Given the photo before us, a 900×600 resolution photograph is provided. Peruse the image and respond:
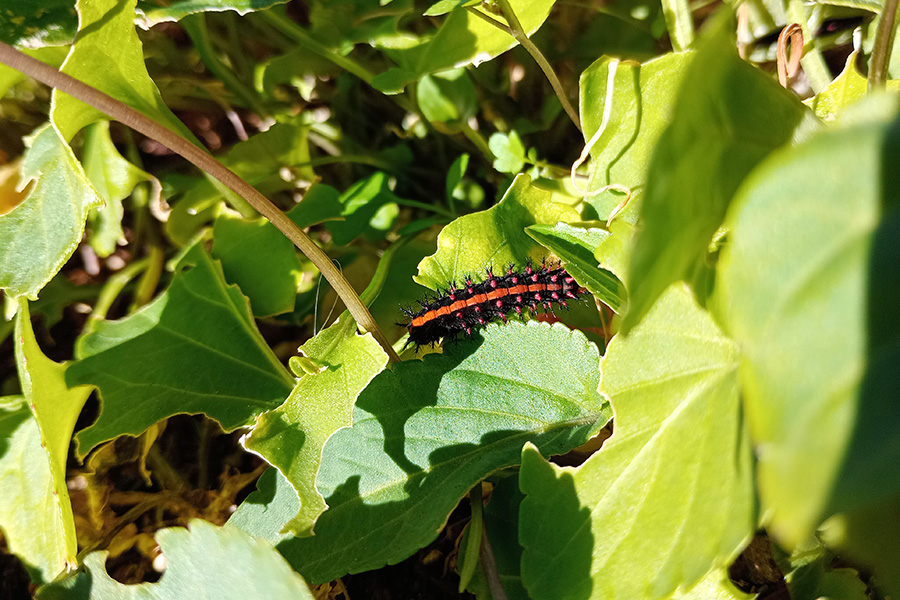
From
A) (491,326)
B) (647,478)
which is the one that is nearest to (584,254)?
(491,326)

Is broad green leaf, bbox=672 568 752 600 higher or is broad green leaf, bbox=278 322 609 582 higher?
broad green leaf, bbox=278 322 609 582

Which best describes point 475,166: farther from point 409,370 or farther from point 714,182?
point 714,182

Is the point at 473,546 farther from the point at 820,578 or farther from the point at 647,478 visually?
the point at 820,578

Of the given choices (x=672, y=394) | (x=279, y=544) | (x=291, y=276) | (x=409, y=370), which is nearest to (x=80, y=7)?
(x=291, y=276)

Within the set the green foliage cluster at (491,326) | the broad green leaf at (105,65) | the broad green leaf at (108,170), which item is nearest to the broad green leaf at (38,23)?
the green foliage cluster at (491,326)

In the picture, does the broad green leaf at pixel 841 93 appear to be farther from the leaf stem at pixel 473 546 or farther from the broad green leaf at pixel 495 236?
the leaf stem at pixel 473 546

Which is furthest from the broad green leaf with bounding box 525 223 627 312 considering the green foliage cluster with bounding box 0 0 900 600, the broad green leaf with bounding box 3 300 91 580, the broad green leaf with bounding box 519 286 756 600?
the broad green leaf with bounding box 3 300 91 580

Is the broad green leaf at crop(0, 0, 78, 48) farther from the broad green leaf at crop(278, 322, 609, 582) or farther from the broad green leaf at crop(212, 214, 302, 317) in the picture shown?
the broad green leaf at crop(278, 322, 609, 582)
